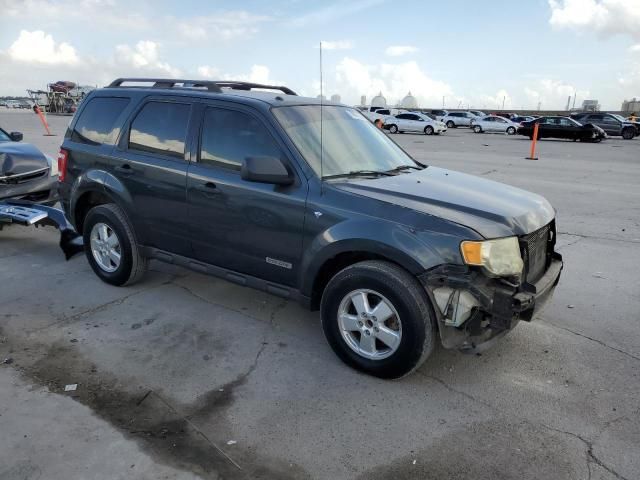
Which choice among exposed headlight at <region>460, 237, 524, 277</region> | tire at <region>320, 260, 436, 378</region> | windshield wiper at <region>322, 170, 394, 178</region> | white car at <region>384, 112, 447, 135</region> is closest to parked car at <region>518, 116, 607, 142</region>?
white car at <region>384, 112, 447, 135</region>

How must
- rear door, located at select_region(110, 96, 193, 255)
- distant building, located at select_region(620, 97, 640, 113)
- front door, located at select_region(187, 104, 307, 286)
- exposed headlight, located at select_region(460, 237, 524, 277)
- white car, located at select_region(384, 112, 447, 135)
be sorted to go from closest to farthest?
exposed headlight, located at select_region(460, 237, 524, 277)
front door, located at select_region(187, 104, 307, 286)
rear door, located at select_region(110, 96, 193, 255)
white car, located at select_region(384, 112, 447, 135)
distant building, located at select_region(620, 97, 640, 113)

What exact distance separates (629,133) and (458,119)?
16.6 meters

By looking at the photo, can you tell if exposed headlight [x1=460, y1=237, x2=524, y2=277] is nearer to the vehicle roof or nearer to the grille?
the grille

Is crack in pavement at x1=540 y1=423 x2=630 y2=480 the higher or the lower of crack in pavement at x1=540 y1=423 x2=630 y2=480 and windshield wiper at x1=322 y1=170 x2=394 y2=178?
the lower

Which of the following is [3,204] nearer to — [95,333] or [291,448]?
[95,333]

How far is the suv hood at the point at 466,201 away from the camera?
3217 mm

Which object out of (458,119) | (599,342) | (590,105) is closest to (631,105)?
(590,105)

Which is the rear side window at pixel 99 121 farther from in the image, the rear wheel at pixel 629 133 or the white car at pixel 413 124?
the rear wheel at pixel 629 133

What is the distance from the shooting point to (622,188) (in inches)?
443

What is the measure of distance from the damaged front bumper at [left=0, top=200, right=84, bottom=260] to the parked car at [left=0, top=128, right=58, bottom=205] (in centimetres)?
37

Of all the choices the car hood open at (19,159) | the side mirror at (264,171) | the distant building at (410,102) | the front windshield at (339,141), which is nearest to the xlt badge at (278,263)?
the side mirror at (264,171)

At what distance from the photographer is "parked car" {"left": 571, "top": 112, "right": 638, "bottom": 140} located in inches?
1246

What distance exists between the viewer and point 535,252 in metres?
3.56

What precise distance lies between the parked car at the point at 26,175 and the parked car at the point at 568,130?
27.5m
